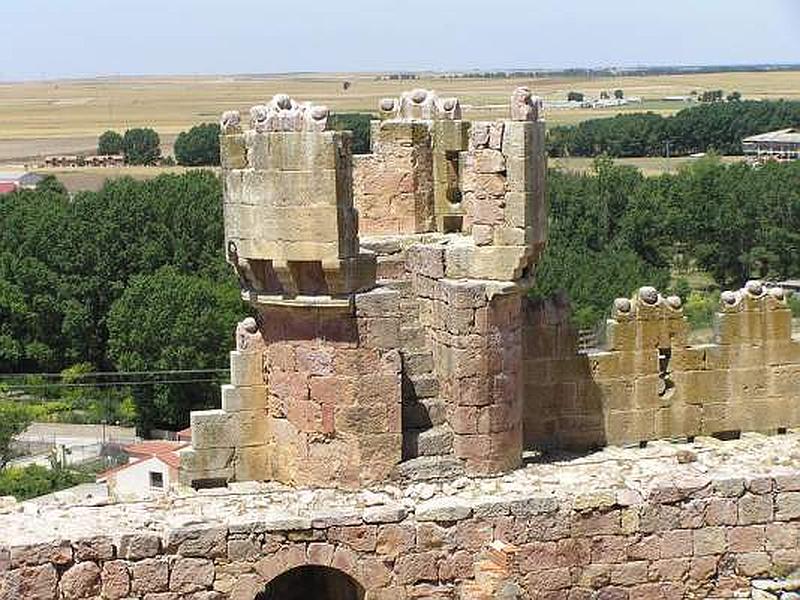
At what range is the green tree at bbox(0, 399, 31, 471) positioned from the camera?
142 ft

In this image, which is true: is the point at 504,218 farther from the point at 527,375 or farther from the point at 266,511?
the point at 266,511

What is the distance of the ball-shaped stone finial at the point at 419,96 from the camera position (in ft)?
48.0

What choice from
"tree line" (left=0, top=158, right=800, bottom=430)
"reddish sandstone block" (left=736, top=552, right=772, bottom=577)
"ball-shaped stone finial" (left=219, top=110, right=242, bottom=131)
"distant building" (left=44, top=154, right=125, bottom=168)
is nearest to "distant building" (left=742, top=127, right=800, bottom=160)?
"tree line" (left=0, top=158, right=800, bottom=430)

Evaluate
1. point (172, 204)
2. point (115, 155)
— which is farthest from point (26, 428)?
point (115, 155)

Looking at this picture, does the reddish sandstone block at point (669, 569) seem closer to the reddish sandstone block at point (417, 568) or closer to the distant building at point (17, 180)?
the reddish sandstone block at point (417, 568)

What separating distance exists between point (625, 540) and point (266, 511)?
3297 millimetres

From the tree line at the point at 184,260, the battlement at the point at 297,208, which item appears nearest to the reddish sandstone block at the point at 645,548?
the battlement at the point at 297,208

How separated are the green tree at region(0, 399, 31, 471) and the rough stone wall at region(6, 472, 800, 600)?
32761 mm

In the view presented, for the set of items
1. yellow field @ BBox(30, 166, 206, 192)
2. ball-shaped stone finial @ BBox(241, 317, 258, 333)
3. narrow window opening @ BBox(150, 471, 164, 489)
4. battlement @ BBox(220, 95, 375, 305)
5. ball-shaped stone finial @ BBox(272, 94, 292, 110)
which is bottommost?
narrow window opening @ BBox(150, 471, 164, 489)

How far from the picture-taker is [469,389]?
494 inches

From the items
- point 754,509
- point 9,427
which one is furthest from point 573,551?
point 9,427

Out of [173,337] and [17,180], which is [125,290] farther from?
[17,180]

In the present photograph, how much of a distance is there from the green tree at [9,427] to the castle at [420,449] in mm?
31753

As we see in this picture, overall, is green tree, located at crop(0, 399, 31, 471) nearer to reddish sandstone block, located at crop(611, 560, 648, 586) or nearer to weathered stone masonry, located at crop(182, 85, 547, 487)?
weathered stone masonry, located at crop(182, 85, 547, 487)
